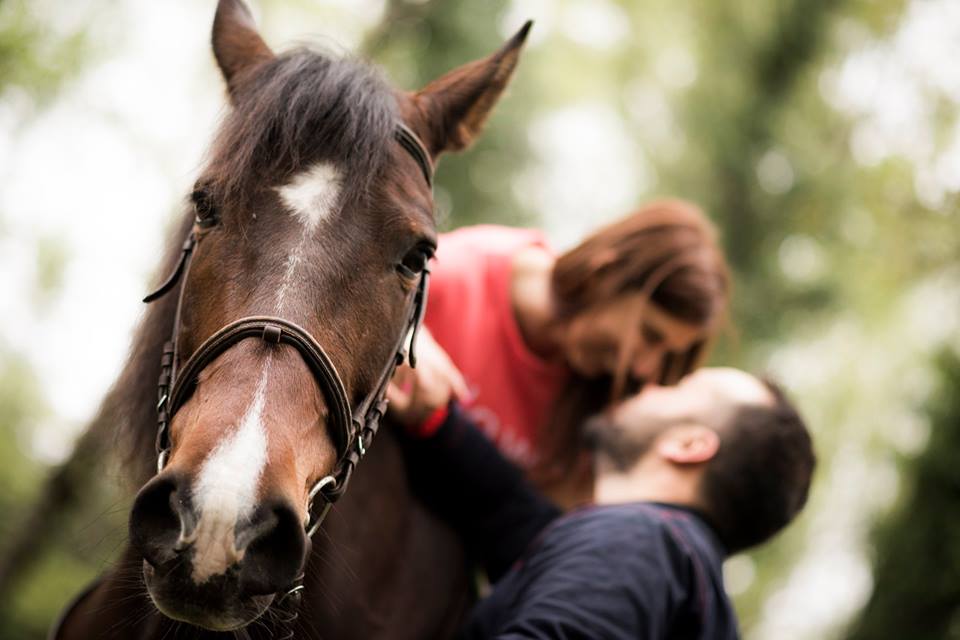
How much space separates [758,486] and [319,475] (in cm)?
199

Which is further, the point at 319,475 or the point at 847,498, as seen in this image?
the point at 847,498

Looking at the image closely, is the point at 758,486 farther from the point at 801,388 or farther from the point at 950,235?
the point at 801,388

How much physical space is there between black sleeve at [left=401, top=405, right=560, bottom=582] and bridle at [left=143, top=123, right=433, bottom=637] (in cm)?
94

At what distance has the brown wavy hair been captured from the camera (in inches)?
145

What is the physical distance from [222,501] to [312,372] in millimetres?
370

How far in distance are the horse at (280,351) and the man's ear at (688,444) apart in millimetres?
1172

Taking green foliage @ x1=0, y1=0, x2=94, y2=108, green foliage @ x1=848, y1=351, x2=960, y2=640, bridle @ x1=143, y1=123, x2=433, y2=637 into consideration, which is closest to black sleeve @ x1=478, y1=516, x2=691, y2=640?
bridle @ x1=143, y1=123, x2=433, y2=637

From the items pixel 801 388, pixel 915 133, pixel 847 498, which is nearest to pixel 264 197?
pixel 915 133

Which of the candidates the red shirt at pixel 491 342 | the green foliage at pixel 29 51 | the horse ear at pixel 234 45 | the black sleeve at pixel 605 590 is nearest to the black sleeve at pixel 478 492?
the red shirt at pixel 491 342

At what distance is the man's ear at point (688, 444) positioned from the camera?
3.20m

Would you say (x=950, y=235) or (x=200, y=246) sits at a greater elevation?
(x=200, y=246)

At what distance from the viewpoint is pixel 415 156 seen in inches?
90.6

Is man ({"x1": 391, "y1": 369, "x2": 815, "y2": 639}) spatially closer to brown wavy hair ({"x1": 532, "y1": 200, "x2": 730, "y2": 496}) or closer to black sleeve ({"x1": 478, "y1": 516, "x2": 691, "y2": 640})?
black sleeve ({"x1": 478, "y1": 516, "x2": 691, "y2": 640})

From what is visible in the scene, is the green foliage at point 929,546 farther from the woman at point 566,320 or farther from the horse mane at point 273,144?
the horse mane at point 273,144
